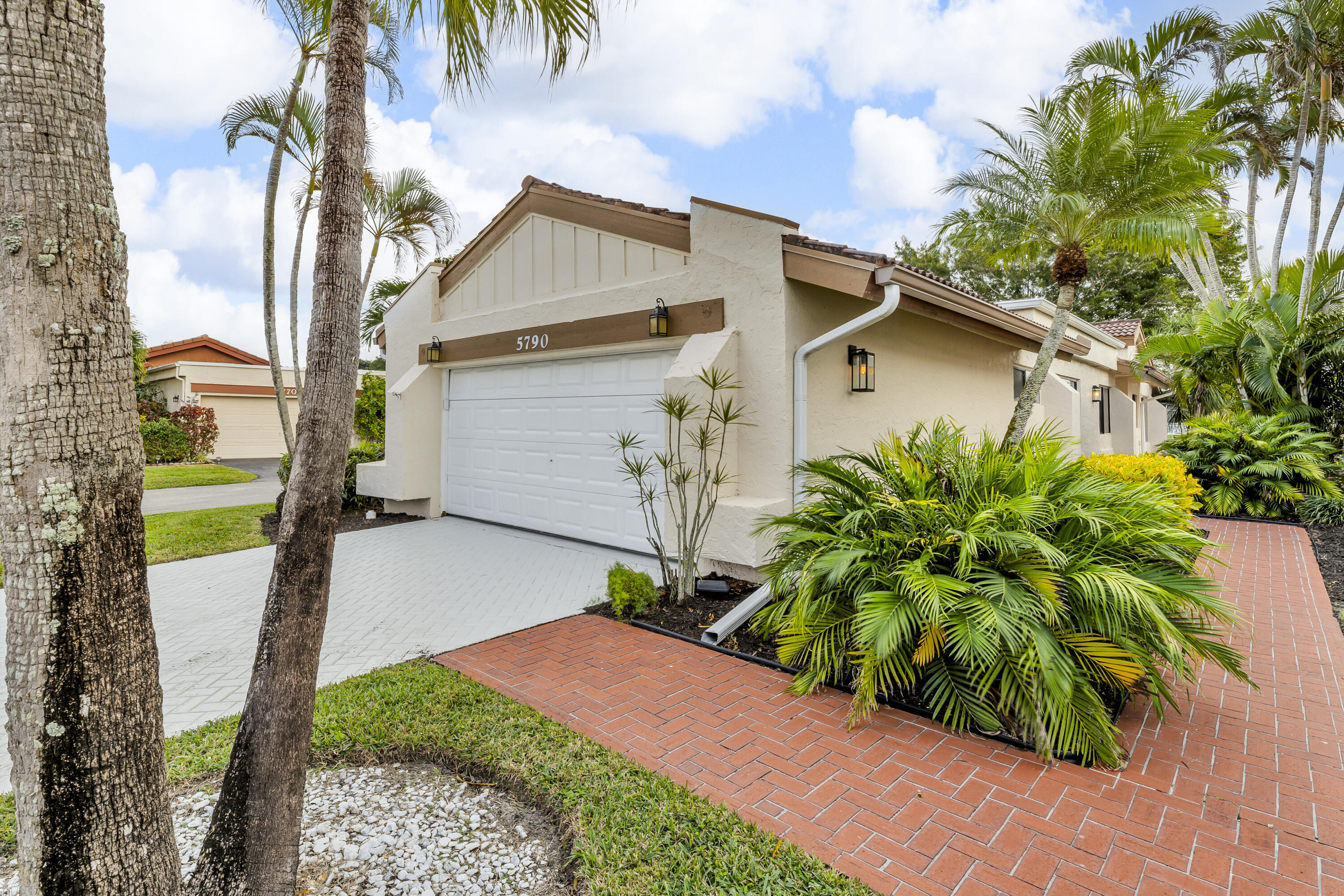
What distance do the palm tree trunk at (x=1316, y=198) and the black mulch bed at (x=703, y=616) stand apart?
1117cm

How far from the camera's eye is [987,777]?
120 inches

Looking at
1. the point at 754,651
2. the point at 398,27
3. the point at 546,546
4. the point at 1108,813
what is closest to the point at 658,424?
the point at 546,546

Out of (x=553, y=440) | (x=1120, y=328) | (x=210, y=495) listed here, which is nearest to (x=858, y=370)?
(x=553, y=440)

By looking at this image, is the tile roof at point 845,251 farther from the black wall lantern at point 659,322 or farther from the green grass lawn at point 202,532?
the green grass lawn at point 202,532

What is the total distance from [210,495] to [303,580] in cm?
1458

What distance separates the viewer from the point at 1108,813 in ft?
9.08

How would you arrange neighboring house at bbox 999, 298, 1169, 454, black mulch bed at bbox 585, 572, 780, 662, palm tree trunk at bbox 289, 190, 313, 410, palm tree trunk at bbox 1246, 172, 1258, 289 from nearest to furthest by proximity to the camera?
1. black mulch bed at bbox 585, 572, 780, 662
2. palm tree trunk at bbox 289, 190, 313, 410
3. neighboring house at bbox 999, 298, 1169, 454
4. palm tree trunk at bbox 1246, 172, 1258, 289

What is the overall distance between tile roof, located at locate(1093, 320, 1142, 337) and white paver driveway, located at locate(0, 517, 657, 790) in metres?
17.8

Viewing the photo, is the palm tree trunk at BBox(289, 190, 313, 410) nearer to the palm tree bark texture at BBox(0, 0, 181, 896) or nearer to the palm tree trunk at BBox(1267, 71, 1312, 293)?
the palm tree bark texture at BBox(0, 0, 181, 896)

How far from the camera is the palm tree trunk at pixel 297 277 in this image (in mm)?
10008

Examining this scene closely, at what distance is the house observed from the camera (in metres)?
6.23

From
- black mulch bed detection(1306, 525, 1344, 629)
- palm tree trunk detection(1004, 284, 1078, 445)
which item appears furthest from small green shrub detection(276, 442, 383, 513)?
black mulch bed detection(1306, 525, 1344, 629)

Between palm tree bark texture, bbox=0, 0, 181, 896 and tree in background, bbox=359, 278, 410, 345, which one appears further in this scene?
tree in background, bbox=359, 278, 410, 345

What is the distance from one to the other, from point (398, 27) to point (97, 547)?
3720mm
